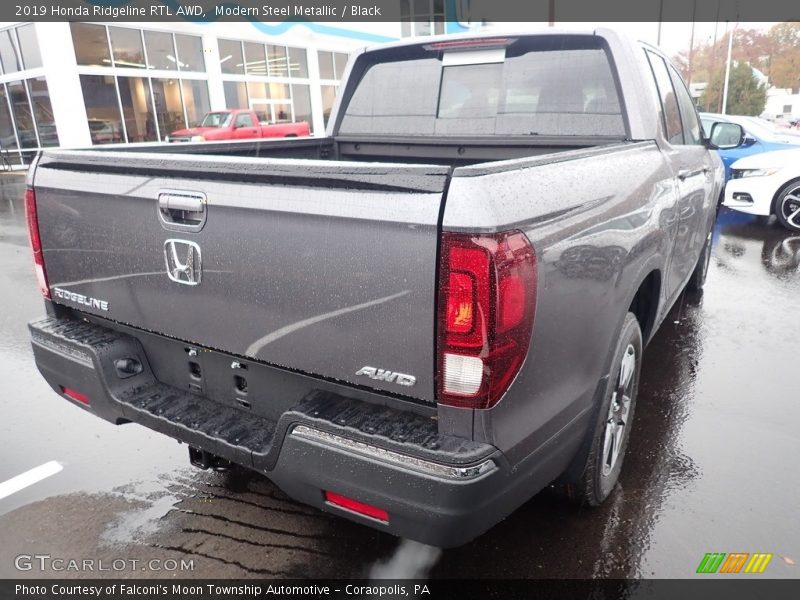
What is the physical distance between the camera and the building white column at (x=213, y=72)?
81.7 feet

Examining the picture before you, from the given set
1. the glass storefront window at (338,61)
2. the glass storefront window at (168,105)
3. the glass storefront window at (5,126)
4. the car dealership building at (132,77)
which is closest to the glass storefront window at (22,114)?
the car dealership building at (132,77)

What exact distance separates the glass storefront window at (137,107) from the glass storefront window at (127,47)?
0.54 meters

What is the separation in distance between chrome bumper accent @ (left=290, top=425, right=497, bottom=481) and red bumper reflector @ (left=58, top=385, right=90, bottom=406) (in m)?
1.24

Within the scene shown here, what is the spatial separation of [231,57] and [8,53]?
8.17m

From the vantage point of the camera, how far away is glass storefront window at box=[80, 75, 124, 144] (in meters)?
21.3

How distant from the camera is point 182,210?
224 centimetres

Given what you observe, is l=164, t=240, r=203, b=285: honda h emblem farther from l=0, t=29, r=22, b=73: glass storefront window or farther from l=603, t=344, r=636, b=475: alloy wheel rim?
l=0, t=29, r=22, b=73: glass storefront window

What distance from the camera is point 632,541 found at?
2.66m

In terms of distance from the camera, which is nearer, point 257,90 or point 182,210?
point 182,210

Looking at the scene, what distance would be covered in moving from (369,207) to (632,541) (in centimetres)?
193

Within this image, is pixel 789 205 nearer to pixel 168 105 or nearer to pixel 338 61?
pixel 168 105

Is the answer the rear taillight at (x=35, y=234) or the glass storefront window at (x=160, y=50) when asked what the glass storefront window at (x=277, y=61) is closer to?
the glass storefront window at (x=160, y=50)

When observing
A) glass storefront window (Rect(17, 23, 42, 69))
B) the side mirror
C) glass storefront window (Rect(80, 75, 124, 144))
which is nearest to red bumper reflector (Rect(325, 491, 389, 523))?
the side mirror

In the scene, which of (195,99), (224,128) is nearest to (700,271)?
(224,128)
